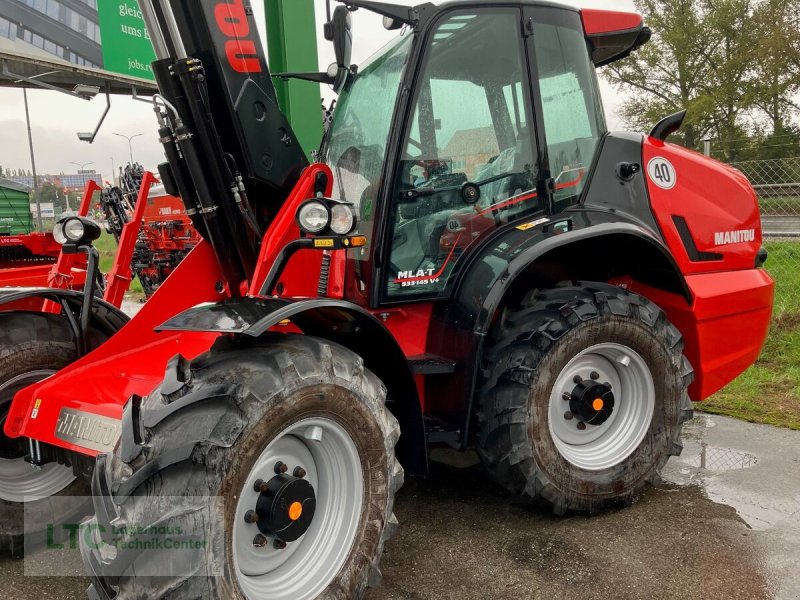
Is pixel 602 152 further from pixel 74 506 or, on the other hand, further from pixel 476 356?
pixel 74 506

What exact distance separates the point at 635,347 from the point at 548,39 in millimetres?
1640

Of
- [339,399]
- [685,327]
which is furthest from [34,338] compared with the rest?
[685,327]

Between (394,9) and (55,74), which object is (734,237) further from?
(55,74)

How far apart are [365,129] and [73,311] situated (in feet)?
5.86

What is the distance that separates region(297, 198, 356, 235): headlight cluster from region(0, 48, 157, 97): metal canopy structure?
38.6 feet

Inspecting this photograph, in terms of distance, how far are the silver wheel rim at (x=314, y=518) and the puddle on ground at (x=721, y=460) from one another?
2.44m

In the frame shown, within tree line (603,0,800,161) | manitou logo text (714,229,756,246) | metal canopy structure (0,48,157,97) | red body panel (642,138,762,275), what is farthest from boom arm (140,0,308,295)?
tree line (603,0,800,161)

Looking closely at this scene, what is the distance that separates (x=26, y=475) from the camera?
135 inches

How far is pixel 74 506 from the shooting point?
3.52 meters

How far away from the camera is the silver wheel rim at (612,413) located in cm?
348

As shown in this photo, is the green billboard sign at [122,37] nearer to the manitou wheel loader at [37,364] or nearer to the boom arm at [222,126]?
the manitou wheel loader at [37,364]

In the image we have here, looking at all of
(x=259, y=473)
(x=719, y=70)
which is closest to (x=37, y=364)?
(x=259, y=473)

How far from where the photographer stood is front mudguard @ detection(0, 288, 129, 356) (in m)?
3.42

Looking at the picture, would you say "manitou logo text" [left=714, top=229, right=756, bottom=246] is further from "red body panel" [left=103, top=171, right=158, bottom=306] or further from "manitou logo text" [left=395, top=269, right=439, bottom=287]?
"red body panel" [left=103, top=171, right=158, bottom=306]
